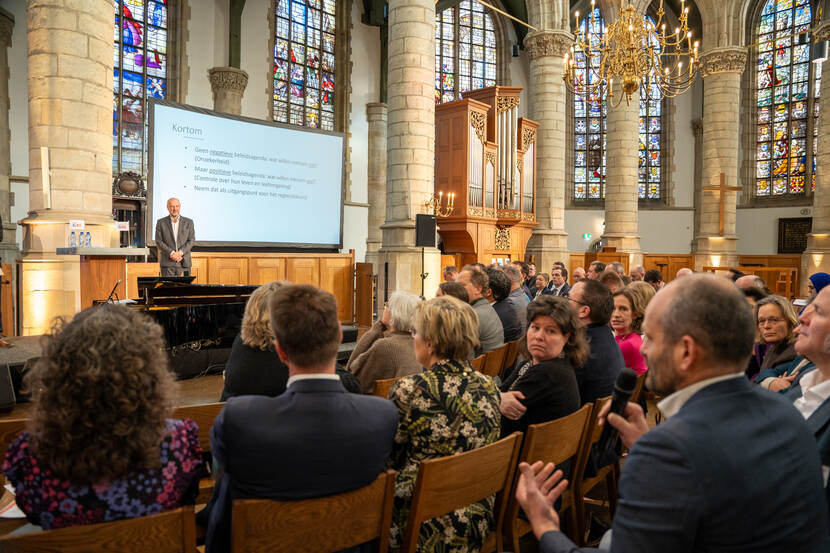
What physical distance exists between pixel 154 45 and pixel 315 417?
13.8 meters

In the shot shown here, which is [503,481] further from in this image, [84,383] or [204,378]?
[204,378]

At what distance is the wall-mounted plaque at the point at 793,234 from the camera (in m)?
17.1

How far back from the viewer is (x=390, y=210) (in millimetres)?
8969

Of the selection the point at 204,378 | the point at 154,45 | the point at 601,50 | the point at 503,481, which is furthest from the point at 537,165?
the point at 503,481

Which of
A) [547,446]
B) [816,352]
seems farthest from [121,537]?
[816,352]

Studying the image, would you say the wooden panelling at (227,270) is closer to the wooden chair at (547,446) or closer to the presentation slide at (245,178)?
the presentation slide at (245,178)

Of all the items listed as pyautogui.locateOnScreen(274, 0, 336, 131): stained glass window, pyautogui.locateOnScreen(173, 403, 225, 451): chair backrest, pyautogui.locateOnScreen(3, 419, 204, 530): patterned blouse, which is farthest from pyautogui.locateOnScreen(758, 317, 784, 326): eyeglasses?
pyautogui.locateOnScreen(274, 0, 336, 131): stained glass window

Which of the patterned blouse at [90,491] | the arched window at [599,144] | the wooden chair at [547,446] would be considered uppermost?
the arched window at [599,144]

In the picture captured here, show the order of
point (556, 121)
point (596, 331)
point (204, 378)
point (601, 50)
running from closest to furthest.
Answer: point (596, 331) → point (204, 378) → point (601, 50) → point (556, 121)

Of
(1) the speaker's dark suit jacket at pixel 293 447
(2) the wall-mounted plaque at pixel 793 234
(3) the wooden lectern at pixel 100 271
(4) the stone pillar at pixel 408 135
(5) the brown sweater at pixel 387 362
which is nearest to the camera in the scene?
(1) the speaker's dark suit jacket at pixel 293 447

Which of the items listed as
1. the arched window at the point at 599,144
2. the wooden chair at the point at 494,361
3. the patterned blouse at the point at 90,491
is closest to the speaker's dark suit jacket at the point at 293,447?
the patterned blouse at the point at 90,491

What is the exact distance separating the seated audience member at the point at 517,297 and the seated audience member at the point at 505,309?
55 mm

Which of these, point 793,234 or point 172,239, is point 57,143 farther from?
point 793,234

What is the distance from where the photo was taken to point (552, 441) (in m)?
2.10
